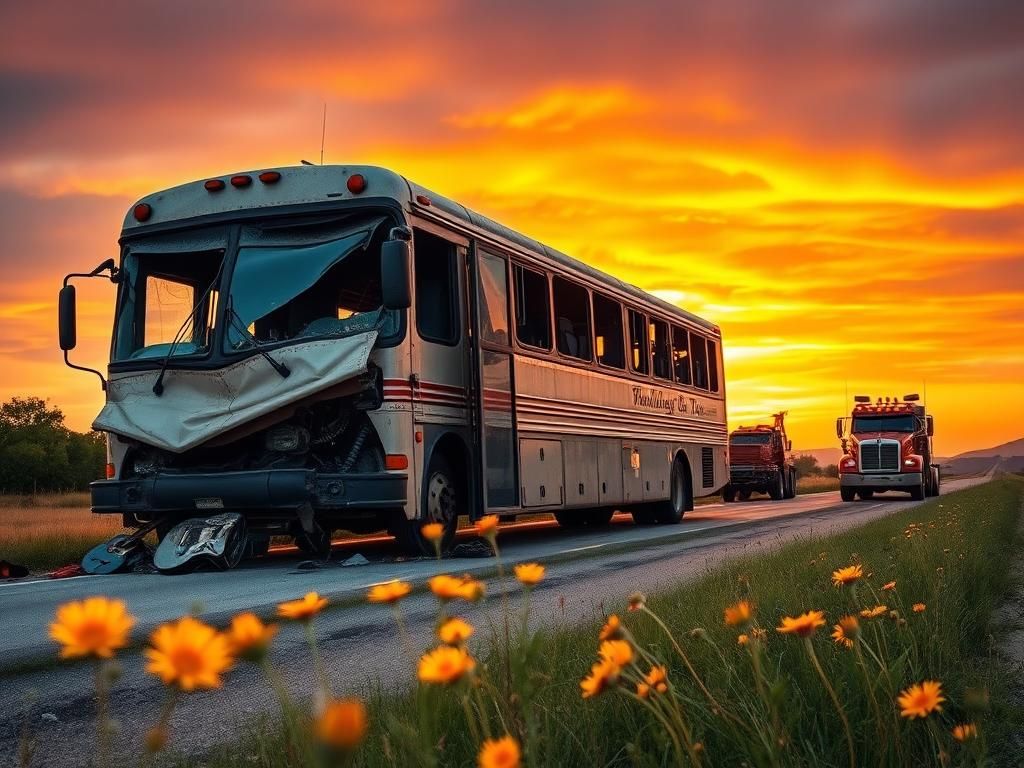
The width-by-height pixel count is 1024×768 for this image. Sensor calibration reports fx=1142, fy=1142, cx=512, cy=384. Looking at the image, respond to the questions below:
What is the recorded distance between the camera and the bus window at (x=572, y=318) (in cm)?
1412

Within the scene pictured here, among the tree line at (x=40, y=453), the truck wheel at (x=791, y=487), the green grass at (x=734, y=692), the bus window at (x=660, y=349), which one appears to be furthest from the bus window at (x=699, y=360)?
the tree line at (x=40, y=453)

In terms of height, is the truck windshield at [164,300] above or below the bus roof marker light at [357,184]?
below

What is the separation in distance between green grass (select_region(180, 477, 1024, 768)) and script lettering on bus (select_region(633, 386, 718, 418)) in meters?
10.4

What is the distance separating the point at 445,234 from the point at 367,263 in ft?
3.55

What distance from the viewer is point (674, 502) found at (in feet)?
62.6

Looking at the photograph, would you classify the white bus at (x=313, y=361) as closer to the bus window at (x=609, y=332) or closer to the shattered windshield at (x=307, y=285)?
the shattered windshield at (x=307, y=285)

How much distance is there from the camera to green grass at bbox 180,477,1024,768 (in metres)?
2.41

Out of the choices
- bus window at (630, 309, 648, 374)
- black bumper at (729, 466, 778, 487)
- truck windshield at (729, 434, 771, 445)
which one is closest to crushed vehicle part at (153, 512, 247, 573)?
bus window at (630, 309, 648, 374)

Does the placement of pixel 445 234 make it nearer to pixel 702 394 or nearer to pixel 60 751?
pixel 60 751

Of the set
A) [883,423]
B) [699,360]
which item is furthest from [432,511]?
[883,423]

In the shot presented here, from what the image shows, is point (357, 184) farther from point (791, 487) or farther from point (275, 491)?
point (791, 487)

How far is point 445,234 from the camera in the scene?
1125cm

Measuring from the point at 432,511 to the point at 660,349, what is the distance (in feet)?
28.3

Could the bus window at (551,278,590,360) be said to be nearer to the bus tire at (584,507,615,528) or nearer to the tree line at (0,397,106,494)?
the bus tire at (584,507,615,528)
